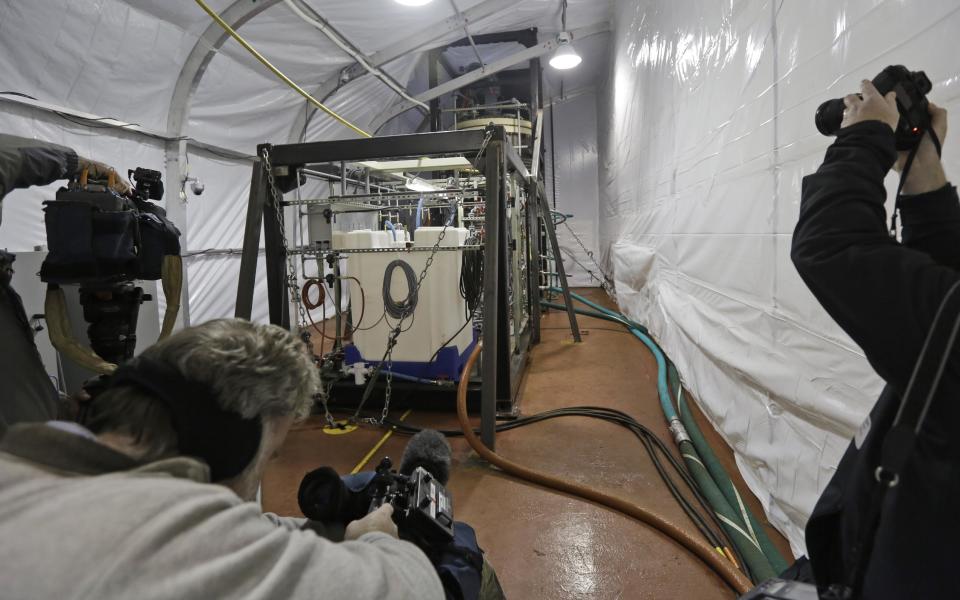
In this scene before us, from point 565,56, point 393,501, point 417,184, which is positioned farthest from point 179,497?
point 565,56

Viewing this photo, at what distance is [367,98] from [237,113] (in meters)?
2.14

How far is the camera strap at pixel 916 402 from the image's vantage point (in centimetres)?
60

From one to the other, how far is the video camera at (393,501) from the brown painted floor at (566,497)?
1041mm

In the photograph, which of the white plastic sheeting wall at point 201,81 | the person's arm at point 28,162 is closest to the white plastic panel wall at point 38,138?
the white plastic sheeting wall at point 201,81

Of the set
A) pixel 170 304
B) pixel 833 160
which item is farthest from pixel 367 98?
pixel 833 160

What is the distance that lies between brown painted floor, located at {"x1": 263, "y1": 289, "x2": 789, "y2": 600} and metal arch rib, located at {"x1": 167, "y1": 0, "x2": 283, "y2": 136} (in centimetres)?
281

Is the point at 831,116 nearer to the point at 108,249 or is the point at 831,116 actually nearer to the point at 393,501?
the point at 393,501

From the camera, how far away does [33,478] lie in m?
0.50

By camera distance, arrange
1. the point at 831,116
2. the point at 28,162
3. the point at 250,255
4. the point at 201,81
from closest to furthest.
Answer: the point at 831,116, the point at 28,162, the point at 250,255, the point at 201,81

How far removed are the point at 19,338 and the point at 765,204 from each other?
2.61 m

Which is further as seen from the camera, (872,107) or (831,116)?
(831,116)

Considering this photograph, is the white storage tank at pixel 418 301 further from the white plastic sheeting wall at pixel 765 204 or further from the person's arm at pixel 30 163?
the person's arm at pixel 30 163

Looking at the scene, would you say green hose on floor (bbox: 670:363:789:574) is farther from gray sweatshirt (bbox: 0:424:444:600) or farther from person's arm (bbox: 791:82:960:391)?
gray sweatshirt (bbox: 0:424:444:600)

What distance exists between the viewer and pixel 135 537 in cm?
47
